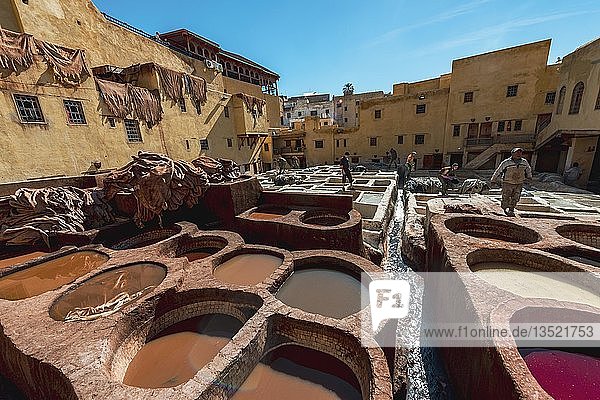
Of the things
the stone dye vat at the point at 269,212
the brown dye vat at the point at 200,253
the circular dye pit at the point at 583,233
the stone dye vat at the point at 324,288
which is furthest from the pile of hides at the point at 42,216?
the circular dye pit at the point at 583,233

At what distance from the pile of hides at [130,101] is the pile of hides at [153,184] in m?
7.40

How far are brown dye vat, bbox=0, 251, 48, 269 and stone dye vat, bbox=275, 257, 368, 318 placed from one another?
703 centimetres

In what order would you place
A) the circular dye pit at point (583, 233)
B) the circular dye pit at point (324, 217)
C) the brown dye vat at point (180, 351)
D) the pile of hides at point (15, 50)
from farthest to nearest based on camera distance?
the pile of hides at point (15, 50) → the circular dye pit at point (324, 217) → the circular dye pit at point (583, 233) → the brown dye vat at point (180, 351)

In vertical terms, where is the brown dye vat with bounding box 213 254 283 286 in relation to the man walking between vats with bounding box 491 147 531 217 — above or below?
below

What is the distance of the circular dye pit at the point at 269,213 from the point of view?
8.95m

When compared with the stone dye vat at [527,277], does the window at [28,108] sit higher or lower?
higher

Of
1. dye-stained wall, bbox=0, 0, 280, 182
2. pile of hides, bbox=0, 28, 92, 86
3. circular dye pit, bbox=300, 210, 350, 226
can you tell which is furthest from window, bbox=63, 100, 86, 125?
circular dye pit, bbox=300, 210, 350, 226

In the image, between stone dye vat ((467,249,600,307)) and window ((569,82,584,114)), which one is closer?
stone dye vat ((467,249,600,307))

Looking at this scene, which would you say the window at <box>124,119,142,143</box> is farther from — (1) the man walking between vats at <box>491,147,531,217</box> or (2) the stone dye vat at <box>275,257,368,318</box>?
(1) the man walking between vats at <box>491,147,531,217</box>

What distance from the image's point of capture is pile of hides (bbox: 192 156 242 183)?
948cm

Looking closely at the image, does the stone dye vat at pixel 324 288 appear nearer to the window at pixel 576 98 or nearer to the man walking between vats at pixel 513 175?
the man walking between vats at pixel 513 175

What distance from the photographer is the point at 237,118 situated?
73.9 ft

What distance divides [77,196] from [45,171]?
479 centimetres

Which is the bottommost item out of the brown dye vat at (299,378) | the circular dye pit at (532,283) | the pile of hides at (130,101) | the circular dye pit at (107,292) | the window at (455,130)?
the brown dye vat at (299,378)
